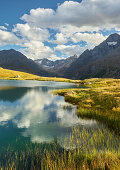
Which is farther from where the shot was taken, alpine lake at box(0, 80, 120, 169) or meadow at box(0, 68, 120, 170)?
alpine lake at box(0, 80, 120, 169)

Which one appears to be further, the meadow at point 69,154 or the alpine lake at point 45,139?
the alpine lake at point 45,139

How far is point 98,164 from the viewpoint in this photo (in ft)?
39.5

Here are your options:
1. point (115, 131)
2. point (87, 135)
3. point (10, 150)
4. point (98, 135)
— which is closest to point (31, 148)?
point (10, 150)

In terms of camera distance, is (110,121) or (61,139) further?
(110,121)

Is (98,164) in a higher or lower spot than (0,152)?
higher

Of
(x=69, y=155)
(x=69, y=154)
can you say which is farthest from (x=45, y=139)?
(x=69, y=155)

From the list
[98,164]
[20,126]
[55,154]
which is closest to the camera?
[98,164]

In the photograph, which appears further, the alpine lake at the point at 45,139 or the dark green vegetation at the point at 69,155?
the alpine lake at the point at 45,139

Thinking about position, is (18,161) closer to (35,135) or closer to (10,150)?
(10,150)

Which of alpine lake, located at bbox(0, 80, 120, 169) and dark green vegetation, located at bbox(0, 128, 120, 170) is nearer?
dark green vegetation, located at bbox(0, 128, 120, 170)

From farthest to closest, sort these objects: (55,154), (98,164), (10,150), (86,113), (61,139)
A: (86,113)
(61,139)
(10,150)
(55,154)
(98,164)

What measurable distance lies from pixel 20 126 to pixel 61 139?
10166mm

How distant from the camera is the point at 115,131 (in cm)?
2130

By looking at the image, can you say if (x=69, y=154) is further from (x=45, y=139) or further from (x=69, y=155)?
(x=45, y=139)
